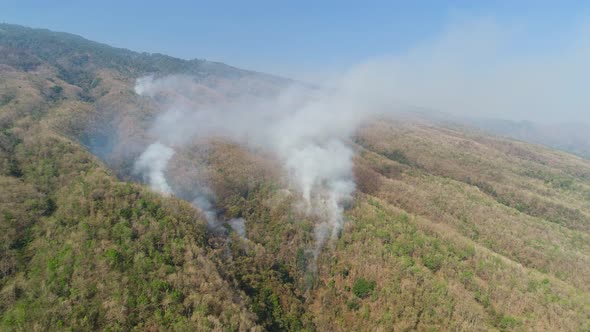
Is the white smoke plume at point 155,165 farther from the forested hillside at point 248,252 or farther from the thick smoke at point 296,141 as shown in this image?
the thick smoke at point 296,141

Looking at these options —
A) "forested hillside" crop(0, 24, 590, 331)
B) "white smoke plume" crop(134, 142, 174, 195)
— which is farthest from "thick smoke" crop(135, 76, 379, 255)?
"white smoke plume" crop(134, 142, 174, 195)

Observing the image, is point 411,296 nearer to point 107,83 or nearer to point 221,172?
point 221,172

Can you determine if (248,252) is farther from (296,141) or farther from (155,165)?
(296,141)

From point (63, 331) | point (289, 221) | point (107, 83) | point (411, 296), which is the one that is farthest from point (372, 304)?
point (107, 83)

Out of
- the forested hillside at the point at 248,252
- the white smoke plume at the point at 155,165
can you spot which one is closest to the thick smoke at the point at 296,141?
the forested hillside at the point at 248,252

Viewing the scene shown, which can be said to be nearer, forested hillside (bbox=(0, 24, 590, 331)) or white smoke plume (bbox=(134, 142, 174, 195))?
forested hillside (bbox=(0, 24, 590, 331))

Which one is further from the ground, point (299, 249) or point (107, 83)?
point (107, 83)

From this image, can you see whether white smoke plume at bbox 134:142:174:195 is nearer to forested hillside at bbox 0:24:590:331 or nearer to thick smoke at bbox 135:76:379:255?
forested hillside at bbox 0:24:590:331
